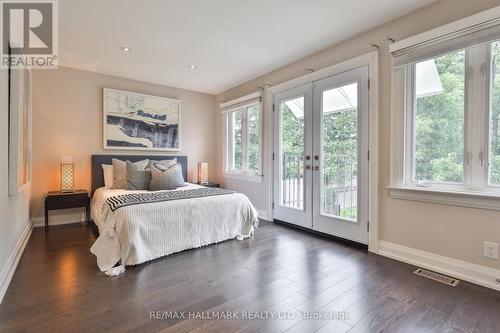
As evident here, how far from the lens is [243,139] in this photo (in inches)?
187

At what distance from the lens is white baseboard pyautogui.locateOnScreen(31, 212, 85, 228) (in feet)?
12.1

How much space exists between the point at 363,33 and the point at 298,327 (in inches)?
117

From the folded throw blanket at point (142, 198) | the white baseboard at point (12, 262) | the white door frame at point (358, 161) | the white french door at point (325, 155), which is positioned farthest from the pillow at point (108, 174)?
the white door frame at point (358, 161)

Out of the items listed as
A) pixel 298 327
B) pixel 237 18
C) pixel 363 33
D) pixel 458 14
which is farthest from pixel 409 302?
pixel 237 18

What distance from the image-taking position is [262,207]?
4.30 metres

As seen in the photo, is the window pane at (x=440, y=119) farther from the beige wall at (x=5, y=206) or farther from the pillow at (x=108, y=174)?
the pillow at (x=108, y=174)

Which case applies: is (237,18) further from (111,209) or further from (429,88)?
(111,209)

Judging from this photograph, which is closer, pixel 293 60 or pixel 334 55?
pixel 334 55

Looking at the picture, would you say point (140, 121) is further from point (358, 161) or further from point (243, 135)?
point (358, 161)

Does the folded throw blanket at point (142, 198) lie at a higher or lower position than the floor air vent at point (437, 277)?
higher

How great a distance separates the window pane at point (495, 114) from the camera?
202cm

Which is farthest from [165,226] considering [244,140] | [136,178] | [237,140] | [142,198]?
[237,140]

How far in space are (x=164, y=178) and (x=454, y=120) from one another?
11.4 feet

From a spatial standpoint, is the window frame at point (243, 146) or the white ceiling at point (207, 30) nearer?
the white ceiling at point (207, 30)
